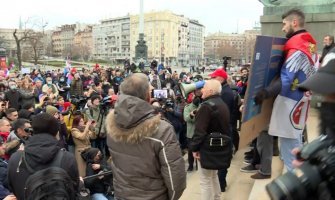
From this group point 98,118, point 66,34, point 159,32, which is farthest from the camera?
point 66,34

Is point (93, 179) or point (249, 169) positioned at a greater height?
point (93, 179)

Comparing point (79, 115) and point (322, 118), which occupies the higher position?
point (322, 118)

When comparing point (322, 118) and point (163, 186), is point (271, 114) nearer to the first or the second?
point (163, 186)

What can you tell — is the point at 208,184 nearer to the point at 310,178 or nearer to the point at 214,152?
the point at 214,152

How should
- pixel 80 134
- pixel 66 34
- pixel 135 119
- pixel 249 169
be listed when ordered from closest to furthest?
pixel 135 119 < pixel 249 169 < pixel 80 134 < pixel 66 34

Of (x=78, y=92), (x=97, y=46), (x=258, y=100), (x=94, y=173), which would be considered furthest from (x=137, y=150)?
(x=97, y=46)

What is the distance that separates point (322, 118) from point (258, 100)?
7.33 feet

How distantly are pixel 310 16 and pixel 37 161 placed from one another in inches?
229

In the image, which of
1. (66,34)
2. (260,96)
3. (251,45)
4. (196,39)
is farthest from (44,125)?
(196,39)

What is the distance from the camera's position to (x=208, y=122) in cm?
482

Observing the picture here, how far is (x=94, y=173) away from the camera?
211 inches

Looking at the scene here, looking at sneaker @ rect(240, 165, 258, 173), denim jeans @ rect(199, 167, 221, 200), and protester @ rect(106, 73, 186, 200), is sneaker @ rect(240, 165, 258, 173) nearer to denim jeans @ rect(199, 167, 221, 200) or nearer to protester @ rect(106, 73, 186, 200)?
denim jeans @ rect(199, 167, 221, 200)

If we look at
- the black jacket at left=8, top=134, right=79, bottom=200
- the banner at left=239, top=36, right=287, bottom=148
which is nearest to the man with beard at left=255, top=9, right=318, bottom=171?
the banner at left=239, top=36, right=287, bottom=148

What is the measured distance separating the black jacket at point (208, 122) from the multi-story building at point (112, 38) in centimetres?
15352
